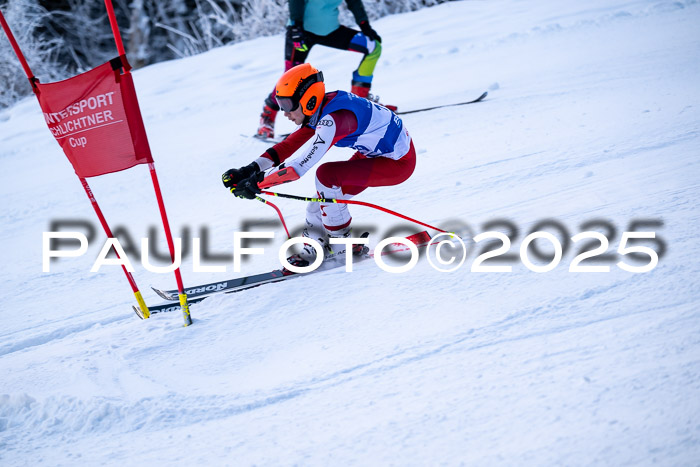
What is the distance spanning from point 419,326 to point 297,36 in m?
3.69

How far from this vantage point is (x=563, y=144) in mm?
4539

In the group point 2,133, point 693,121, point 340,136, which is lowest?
point 2,133

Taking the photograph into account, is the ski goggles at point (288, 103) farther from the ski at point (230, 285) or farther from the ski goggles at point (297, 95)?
the ski at point (230, 285)

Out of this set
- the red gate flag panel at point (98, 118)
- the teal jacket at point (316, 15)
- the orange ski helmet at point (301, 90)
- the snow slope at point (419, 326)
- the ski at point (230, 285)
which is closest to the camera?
the snow slope at point (419, 326)

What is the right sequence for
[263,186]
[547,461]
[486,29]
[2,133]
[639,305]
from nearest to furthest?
[547,461]
[639,305]
[263,186]
[2,133]
[486,29]

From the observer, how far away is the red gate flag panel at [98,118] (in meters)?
2.67

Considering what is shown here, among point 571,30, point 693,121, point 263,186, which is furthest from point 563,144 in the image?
point 571,30

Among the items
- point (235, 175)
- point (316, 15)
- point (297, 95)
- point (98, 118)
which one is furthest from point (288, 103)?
point (316, 15)

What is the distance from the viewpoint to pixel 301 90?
2.94 meters

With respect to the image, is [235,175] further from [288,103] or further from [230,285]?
[230,285]

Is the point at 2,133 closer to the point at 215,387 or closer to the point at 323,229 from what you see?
the point at 323,229

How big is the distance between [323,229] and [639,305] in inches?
72.5

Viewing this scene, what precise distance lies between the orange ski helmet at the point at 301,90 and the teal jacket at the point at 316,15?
2577 millimetres

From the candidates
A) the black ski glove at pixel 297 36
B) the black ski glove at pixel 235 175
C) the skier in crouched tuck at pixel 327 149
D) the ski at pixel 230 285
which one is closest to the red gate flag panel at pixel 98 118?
the black ski glove at pixel 235 175
